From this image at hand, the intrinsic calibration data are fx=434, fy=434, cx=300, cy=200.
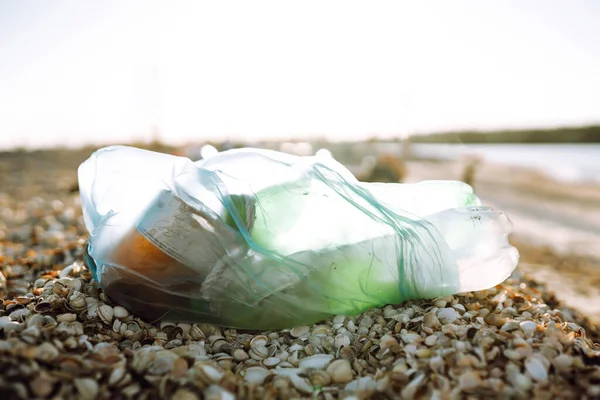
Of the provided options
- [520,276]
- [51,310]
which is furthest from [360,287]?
[520,276]

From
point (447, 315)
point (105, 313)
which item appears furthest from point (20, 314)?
point (447, 315)

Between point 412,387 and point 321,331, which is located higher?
point 412,387

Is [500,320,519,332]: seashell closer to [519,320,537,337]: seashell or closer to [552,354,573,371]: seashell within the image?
[519,320,537,337]: seashell

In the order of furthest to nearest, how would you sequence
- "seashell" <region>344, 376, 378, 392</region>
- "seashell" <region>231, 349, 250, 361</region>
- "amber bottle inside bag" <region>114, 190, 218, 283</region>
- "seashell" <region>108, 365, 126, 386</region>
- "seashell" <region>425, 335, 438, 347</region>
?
"amber bottle inside bag" <region>114, 190, 218, 283</region> → "seashell" <region>231, 349, 250, 361</region> → "seashell" <region>425, 335, 438, 347</region> → "seashell" <region>344, 376, 378, 392</region> → "seashell" <region>108, 365, 126, 386</region>

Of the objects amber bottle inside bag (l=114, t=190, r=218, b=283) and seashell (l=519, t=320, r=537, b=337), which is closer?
seashell (l=519, t=320, r=537, b=337)

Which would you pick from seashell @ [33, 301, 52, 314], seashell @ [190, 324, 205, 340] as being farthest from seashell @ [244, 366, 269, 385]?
seashell @ [33, 301, 52, 314]

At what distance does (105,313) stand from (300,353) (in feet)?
2.51

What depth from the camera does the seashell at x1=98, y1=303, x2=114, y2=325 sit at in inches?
65.1

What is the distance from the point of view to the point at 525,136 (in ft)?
113

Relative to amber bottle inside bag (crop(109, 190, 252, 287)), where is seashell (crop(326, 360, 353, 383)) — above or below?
below

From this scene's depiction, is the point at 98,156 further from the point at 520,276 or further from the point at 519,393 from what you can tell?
the point at 520,276

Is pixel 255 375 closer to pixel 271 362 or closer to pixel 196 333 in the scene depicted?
pixel 271 362

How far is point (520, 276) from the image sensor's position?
9.16 feet

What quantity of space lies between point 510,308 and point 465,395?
2.42 feet
